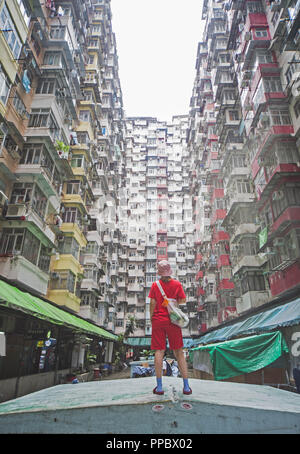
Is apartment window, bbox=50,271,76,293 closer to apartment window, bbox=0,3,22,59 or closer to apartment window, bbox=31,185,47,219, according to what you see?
apartment window, bbox=31,185,47,219

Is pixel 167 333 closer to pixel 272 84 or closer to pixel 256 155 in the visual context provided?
pixel 256 155

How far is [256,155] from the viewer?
2094 cm

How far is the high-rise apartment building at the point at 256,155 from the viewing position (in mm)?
17188

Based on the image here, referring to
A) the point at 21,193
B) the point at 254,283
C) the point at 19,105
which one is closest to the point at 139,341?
the point at 254,283

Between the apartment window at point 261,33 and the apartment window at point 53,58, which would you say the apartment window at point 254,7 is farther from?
the apartment window at point 53,58

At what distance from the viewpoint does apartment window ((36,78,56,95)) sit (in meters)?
19.3

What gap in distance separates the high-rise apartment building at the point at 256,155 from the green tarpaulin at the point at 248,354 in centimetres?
548

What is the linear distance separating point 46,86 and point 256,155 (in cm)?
1557

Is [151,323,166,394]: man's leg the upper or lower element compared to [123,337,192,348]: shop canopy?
lower

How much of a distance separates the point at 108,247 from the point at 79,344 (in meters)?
16.5

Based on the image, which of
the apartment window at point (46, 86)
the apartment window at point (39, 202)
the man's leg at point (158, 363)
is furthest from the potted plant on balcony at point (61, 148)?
the man's leg at point (158, 363)

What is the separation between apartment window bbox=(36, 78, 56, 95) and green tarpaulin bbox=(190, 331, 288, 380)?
18.8 m

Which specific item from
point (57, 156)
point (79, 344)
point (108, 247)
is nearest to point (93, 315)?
point (79, 344)

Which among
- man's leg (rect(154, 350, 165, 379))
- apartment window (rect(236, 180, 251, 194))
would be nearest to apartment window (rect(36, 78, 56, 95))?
apartment window (rect(236, 180, 251, 194))
